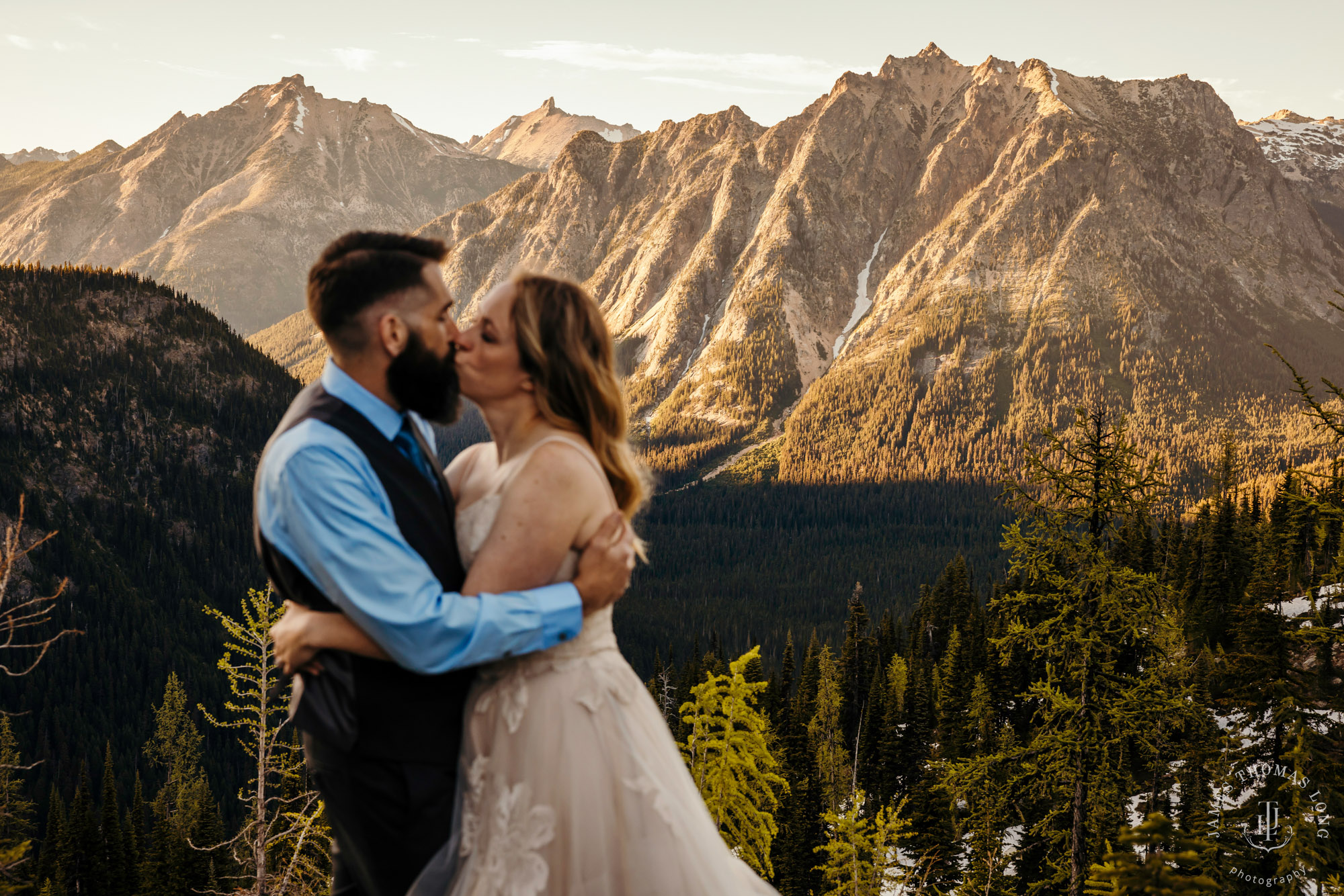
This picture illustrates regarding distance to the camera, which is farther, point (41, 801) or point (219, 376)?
point (219, 376)

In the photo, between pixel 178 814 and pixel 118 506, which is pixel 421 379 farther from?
pixel 118 506

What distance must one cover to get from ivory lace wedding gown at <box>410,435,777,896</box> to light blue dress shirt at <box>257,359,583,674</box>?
0.32 meters

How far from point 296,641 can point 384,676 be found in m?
0.35

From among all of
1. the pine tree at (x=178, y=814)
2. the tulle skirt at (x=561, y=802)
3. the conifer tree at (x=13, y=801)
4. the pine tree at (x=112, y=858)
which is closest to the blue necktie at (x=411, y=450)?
the tulle skirt at (x=561, y=802)

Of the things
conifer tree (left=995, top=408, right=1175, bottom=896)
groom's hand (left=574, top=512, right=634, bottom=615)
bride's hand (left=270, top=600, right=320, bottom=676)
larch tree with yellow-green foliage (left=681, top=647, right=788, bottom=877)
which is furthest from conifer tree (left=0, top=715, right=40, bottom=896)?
groom's hand (left=574, top=512, right=634, bottom=615)

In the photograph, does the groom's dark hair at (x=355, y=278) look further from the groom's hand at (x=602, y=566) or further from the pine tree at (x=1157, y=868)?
the pine tree at (x=1157, y=868)

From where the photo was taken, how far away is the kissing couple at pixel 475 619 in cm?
344

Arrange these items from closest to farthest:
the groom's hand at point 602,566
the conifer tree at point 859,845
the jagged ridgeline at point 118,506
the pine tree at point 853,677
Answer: the groom's hand at point 602,566 → the conifer tree at point 859,845 → the pine tree at point 853,677 → the jagged ridgeline at point 118,506

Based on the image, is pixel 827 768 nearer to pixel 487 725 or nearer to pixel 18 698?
pixel 487 725

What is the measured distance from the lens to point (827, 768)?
59.5 metres

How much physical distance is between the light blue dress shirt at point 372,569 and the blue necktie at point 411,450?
31 cm

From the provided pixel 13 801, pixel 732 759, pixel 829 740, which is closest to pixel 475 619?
pixel 732 759

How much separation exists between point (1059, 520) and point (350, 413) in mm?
17312

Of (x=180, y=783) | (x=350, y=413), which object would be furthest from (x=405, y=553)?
(x=180, y=783)
